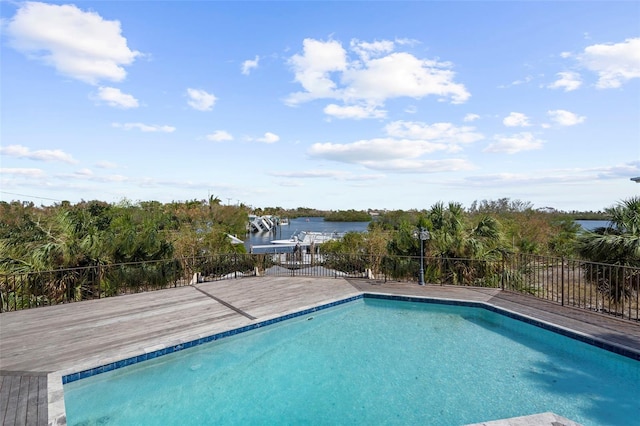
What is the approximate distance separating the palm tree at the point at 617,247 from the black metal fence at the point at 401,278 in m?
0.04

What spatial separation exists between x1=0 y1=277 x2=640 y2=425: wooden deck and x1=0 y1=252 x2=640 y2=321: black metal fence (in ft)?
2.21

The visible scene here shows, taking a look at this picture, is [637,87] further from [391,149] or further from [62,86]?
[62,86]

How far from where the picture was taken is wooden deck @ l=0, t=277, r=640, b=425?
364cm

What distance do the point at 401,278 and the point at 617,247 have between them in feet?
16.3

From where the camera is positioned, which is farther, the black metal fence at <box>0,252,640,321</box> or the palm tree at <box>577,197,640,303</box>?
Result: the black metal fence at <box>0,252,640,321</box>

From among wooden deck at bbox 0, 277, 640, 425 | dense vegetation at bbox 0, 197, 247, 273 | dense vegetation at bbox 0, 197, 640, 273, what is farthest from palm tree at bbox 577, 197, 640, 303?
dense vegetation at bbox 0, 197, 247, 273

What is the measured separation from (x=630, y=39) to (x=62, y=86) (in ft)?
43.2

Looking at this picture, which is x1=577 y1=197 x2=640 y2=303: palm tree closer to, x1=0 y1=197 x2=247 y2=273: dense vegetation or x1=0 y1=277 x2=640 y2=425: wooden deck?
x1=0 y1=277 x2=640 y2=425: wooden deck

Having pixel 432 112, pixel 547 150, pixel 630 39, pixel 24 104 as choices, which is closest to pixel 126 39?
pixel 24 104

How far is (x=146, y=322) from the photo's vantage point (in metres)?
5.71

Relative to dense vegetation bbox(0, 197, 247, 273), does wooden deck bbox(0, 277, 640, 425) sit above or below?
below

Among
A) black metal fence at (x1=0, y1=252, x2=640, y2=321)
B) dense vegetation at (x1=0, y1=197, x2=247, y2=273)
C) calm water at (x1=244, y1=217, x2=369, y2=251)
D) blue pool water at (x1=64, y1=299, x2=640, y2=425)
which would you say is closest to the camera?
blue pool water at (x1=64, y1=299, x2=640, y2=425)

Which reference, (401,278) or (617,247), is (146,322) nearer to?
(401,278)

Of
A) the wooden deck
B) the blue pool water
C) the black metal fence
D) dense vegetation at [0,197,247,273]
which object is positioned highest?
dense vegetation at [0,197,247,273]
